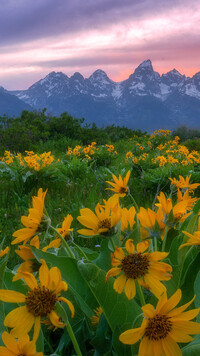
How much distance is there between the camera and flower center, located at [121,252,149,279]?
710 mm

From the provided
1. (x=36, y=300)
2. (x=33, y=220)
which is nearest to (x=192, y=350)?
(x=36, y=300)

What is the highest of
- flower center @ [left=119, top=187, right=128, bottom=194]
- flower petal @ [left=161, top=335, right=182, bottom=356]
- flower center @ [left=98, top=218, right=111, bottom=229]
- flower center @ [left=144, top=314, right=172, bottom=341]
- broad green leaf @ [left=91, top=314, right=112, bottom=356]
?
flower center @ [left=98, top=218, right=111, bottom=229]

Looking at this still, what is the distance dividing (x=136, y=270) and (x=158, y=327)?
0.13m

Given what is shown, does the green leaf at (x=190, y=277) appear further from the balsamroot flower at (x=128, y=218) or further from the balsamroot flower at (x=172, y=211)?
the balsamroot flower at (x=128, y=218)

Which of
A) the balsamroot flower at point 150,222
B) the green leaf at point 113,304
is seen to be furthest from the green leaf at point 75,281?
the balsamroot flower at point 150,222

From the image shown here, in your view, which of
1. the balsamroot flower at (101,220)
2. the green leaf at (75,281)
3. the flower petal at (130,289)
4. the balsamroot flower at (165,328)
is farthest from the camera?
the green leaf at (75,281)

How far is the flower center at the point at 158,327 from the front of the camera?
2.01 ft

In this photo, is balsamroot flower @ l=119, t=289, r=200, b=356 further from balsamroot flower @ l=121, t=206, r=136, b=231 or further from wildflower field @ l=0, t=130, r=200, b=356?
balsamroot flower @ l=121, t=206, r=136, b=231

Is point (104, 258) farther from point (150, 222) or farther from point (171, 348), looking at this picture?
point (171, 348)

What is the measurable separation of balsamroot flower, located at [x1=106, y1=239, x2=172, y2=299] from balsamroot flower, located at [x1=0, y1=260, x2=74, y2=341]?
12cm

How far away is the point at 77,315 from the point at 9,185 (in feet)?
11.5

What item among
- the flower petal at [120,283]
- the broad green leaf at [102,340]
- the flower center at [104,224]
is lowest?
the broad green leaf at [102,340]

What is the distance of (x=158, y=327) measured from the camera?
61cm

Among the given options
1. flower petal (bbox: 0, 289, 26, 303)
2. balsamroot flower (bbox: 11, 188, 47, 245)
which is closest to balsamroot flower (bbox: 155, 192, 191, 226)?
balsamroot flower (bbox: 11, 188, 47, 245)
